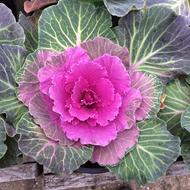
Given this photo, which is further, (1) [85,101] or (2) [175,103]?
(2) [175,103]

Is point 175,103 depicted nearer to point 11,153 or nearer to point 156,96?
point 156,96

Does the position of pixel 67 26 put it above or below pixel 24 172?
above

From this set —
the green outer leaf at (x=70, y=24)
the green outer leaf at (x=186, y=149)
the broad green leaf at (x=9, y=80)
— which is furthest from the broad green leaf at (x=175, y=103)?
the broad green leaf at (x=9, y=80)

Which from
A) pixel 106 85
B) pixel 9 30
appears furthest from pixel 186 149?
pixel 9 30

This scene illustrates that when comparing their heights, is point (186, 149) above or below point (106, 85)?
below

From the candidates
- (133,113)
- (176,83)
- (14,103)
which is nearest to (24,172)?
(14,103)

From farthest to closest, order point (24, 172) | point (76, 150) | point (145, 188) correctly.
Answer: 1. point (145, 188)
2. point (24, 172)
3. point (76, 150)

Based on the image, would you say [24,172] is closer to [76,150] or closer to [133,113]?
[76,150]

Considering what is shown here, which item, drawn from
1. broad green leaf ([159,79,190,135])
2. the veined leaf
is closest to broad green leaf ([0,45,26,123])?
the veined leaf
